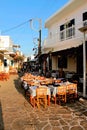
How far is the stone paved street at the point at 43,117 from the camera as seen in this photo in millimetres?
6715

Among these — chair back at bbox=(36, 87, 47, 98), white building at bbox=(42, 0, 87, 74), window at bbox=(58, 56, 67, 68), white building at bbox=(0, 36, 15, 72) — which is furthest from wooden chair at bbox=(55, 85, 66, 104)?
white building at bbox=(0, 36, 15, 72)

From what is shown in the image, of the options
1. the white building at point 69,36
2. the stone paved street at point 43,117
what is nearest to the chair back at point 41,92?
the stone paved street at point 43,117

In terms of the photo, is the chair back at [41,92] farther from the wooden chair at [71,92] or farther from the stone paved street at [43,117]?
the wooden chair at [71,92]

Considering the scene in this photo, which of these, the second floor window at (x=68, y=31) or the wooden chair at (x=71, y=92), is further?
the second floor window at (x=68, y=31)

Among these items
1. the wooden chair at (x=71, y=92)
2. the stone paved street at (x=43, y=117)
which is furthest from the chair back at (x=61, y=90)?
the stone paved street at (x=43, y=117)

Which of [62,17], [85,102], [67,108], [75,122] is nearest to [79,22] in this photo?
[62,17]

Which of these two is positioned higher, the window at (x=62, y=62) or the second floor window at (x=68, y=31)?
the second floor window at (x=68, y=31)

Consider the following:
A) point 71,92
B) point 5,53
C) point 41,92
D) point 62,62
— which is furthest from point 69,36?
point 5,53

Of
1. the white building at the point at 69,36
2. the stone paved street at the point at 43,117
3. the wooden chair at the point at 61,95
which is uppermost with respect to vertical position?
the white building at the point at 69,36

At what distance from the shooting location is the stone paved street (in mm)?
6715

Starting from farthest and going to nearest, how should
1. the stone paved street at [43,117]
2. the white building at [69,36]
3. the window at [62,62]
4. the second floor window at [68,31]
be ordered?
the window at [62,62] < the second floor window at [68,31] < the white building at [69,36] < the stone paved street at [43,117]

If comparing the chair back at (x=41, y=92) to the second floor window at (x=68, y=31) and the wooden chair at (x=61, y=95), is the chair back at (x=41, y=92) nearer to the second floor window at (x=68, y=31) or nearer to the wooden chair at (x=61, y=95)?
the wooden chair at (x=61, y=95)

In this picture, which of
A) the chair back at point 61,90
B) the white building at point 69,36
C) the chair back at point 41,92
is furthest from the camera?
the white building at point 69,36

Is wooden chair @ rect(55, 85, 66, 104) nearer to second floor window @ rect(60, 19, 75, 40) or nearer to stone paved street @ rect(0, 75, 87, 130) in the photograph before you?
stone paved street @ rect(0, 75, 87, 130)
